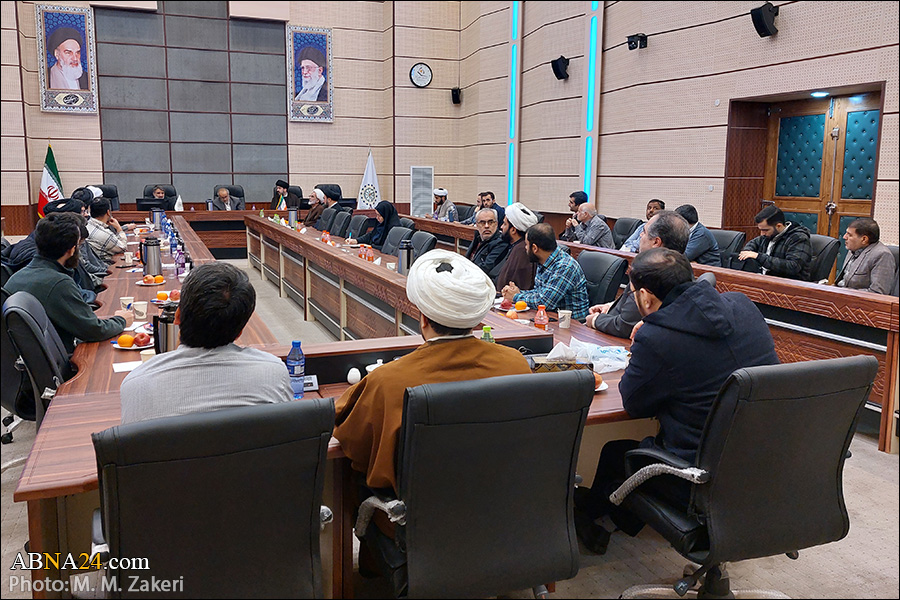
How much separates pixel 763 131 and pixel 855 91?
3.83 feet

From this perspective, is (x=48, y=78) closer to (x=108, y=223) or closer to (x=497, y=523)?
(x=108, y=223)

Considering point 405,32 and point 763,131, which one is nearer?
point 763,131

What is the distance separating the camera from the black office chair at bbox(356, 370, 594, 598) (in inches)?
62.9

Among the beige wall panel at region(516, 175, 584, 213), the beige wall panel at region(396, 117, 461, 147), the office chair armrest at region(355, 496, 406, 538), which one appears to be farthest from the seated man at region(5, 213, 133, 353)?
the beige wall panel at region(396, 117, 461, 147)

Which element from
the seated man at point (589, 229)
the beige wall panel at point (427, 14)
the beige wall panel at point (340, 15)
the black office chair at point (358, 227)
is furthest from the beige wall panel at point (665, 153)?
the beige wall panel at point (340, 15)

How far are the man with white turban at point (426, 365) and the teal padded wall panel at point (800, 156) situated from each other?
5844 mm

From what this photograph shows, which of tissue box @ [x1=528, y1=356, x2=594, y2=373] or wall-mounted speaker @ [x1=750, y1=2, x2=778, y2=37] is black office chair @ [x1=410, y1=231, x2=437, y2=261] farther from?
wall-mounted speaker @ [x1=750, y1=2, x2=778, y2=37]

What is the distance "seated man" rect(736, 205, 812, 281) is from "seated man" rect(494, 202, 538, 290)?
1.79 meters

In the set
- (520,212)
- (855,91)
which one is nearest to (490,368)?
(520,212)

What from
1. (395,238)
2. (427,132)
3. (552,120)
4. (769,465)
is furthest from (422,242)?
(427,132)

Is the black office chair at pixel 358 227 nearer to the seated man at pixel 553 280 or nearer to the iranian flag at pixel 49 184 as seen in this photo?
the seated man at pixel 553 280

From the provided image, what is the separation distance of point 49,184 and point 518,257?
9.60m

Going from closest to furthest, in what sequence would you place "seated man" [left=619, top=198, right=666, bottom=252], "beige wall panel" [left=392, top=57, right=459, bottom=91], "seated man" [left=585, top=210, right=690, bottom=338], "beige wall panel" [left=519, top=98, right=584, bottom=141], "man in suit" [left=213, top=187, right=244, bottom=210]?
"seated man" [left=585, top=210, right=690, bottom=338] < "seated man" [left=619, top=198, right=666, bottom=252] < "beige wall panel" [left=519, top=98, right=584, bottom=141] < "man in suit" [left=213, top=187, right=244, bottom=210] < "beige wall panel" [left=392, top=57, right=459, bottom=91]

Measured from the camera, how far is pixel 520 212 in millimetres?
4824
